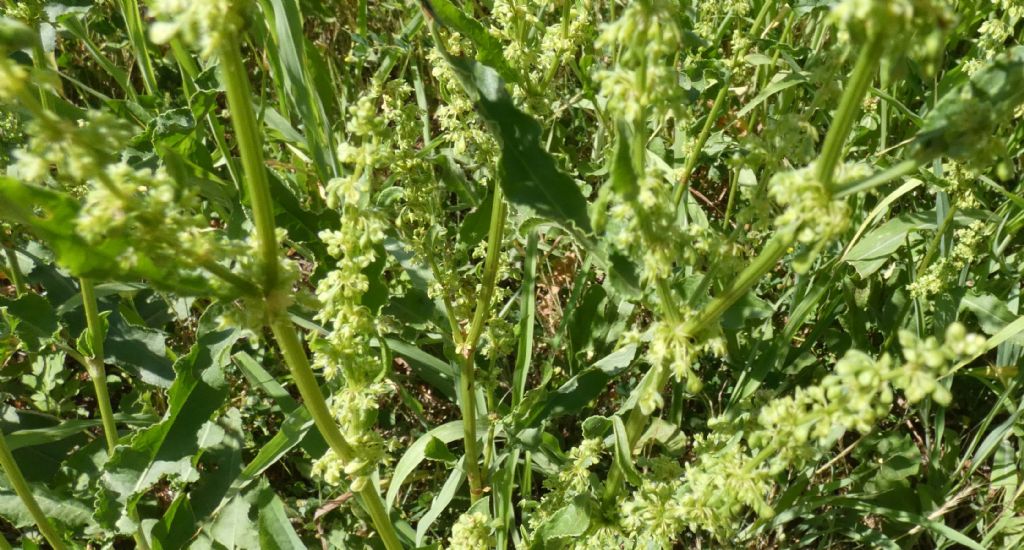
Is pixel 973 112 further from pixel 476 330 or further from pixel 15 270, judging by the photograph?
pixel 15 270

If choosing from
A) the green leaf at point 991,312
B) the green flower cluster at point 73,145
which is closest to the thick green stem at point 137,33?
the green flower cluster at point 73,145

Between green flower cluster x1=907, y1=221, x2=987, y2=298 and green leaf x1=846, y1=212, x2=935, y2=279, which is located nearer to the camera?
green flower cluster x1=907, y1=221, x2=987, y2=298

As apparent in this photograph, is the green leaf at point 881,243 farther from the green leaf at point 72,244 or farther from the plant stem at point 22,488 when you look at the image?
the plant stem at point 22,488

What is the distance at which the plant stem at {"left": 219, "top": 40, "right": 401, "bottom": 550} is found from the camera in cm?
118

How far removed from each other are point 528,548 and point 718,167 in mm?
2265

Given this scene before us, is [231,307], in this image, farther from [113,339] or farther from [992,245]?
[992,245]

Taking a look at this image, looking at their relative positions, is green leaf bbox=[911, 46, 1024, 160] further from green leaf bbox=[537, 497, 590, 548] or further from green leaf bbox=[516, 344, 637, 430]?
green leaf bbox=[516, 344, 637, 430]

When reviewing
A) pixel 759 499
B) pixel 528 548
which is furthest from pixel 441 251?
pixel 759 499

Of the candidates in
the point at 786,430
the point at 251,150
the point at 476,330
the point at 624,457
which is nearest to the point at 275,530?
the point at 476,330

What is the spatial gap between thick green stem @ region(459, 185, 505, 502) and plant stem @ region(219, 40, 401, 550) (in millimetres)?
620

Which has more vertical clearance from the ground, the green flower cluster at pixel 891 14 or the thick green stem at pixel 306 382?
the green flower cluster at pixel 891 14

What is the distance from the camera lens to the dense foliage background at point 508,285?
1.23m

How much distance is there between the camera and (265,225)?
51.4 inches

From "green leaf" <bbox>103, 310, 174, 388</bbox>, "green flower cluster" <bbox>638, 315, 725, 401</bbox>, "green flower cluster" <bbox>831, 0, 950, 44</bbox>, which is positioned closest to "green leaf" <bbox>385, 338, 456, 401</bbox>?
"green leaf" <bbox>103, 310, 174, 388</bbox>
